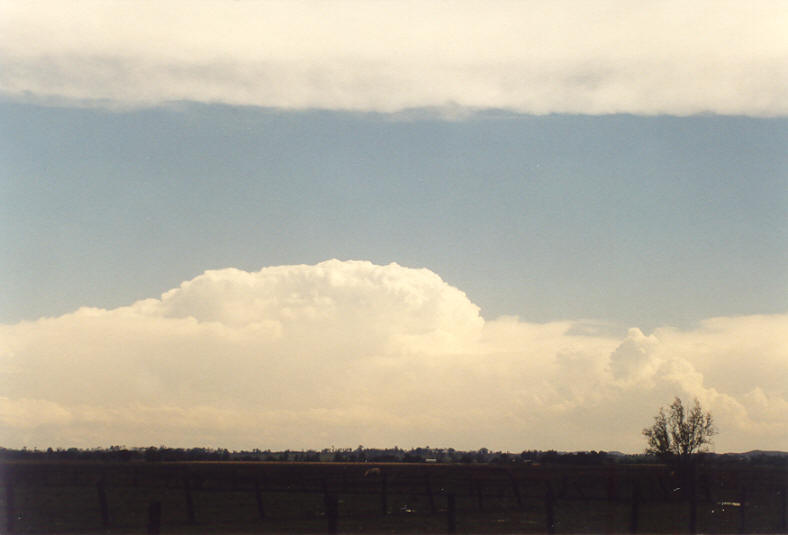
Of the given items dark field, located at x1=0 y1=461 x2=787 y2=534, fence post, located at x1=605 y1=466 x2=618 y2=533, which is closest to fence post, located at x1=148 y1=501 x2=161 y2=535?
dark field, located at x1=0 y1=461 x2=787 y2=534

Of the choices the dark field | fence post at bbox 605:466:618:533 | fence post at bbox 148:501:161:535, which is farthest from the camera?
fence post at bbox 605:466:618:533

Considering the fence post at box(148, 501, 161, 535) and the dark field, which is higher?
the fence post at box(148, 501, 161, 535)

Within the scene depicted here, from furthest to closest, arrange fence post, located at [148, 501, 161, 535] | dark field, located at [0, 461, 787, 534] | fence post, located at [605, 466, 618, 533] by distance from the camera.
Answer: fence post, located at [605, 466, 618, 533]
dark field, located at [0, 461, 787, 534]
fence post, located at [148, 501, 161, 535]

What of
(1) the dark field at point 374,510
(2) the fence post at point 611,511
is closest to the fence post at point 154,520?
(1) the dark field at point 374,510

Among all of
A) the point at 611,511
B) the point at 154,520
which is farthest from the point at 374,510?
the point at 154,520

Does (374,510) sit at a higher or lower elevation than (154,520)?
lower

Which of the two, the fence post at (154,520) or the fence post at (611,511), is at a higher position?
the fence post at (154,520)

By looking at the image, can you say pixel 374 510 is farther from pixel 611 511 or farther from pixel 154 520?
pixel 154 520

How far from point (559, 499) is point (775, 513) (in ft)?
43.2

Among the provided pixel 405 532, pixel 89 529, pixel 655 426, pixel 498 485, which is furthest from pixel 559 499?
pixel 655 426

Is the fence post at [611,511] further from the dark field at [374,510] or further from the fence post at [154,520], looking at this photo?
the fence post at [154,520]

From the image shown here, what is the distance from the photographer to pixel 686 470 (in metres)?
61.2

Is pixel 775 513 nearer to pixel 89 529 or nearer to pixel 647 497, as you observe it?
pixel 647 497

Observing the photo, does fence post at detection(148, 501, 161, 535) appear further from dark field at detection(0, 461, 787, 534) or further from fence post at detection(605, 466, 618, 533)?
fence post at detection(605, 466, 618, 533)
